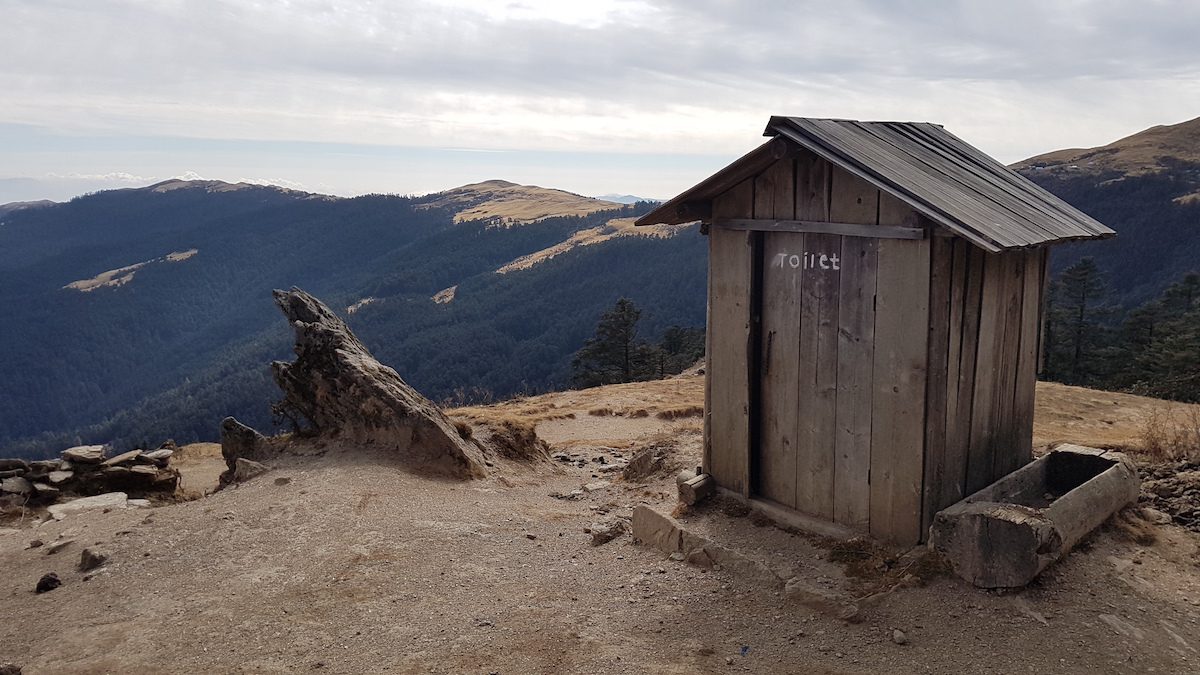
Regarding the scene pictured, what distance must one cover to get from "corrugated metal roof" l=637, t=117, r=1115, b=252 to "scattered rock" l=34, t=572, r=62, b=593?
6.94m

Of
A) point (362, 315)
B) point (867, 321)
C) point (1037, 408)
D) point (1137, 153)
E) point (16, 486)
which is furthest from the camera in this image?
point (362, 315)

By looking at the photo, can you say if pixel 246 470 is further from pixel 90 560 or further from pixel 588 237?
pixel 588 237

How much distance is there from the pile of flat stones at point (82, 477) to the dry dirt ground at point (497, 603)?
8.98 ft

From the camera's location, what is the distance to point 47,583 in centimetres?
786

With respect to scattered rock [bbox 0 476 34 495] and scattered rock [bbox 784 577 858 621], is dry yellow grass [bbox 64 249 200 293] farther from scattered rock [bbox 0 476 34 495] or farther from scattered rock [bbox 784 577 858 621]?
scattered rock [bbox 784 577 858 621]

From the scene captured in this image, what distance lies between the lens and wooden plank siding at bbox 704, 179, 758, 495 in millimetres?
7844

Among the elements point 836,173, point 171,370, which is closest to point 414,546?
point 836,173

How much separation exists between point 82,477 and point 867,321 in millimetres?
12575

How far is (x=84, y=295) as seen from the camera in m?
174

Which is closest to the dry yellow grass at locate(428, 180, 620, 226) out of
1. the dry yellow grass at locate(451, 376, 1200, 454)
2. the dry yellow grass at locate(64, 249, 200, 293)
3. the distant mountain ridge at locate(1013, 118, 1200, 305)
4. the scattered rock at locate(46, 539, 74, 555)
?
the dry yellow grass at locate(64, 249, 200, 293)

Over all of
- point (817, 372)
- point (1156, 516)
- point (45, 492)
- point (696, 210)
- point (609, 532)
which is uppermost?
point (696, 210)

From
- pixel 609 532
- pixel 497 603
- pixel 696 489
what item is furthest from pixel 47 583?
pixel 696 489

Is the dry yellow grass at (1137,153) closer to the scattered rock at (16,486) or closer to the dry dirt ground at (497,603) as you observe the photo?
the dry dirt ground at (497,603)

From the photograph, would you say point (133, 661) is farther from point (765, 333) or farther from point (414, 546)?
point (765, 333)
